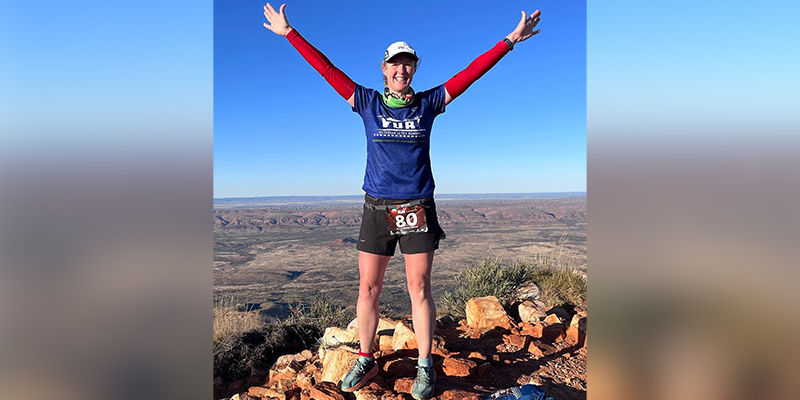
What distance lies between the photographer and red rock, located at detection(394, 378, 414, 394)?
2940mm

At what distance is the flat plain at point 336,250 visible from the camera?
18.1m

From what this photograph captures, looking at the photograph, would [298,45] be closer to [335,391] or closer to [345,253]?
[335,391]

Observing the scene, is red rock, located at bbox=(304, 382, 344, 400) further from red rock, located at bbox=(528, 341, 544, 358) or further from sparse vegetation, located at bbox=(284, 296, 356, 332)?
sparse vegetation, located at bbox=(284, 296, 356, 332)

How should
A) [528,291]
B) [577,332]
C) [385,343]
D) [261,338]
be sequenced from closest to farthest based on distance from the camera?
[385,343] < [577,332] < [261,338] < [528,291]

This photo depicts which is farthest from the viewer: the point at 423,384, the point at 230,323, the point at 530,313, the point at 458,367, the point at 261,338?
the point at 230,323

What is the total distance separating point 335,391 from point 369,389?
236 millimetres

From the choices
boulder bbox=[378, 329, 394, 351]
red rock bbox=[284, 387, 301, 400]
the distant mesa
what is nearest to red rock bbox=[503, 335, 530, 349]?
boulder bbox=[378, 329, 394, 351]

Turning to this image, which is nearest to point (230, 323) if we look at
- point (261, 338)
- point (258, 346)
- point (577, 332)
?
point (261, 338)

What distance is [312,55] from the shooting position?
285cm

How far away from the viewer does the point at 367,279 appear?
296 cm

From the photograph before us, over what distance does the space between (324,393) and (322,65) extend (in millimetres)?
2112

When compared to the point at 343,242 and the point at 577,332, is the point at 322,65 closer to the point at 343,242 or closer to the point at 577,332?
the point at 577,332

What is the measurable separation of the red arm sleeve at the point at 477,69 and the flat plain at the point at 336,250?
4434 millimetres
